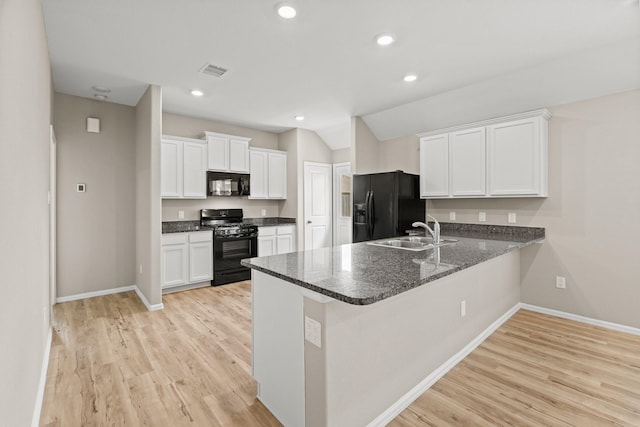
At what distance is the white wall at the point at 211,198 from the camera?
496cm

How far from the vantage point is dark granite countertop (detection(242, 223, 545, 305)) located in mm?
1478

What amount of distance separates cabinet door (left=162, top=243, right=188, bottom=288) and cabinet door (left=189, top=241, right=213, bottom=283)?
0.09 m

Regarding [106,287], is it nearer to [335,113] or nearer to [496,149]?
[335,113]

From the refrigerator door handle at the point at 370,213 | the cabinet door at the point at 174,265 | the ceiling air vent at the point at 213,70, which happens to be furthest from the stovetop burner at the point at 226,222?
the ceiling air vent at the point at 213,70

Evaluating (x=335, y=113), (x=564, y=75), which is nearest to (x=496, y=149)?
(x=564, y=75)

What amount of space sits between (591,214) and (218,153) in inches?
195

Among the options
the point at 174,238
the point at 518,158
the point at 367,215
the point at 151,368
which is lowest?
the point at 151,368

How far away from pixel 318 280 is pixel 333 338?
291 mm

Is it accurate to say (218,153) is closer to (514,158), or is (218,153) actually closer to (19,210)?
(19,210)

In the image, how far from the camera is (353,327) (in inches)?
65.1

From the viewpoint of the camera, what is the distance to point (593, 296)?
3.32 m

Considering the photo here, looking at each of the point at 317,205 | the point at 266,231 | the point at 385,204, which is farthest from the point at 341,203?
the point at 385,204

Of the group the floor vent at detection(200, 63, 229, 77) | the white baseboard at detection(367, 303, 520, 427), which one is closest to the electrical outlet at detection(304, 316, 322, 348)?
the white baseboard at detection(367, 303, 520, 427)

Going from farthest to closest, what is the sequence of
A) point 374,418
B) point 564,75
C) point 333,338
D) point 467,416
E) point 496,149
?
point 496,149 → point 564,75 → point 467,416 → point 374,418 → point 333,338
